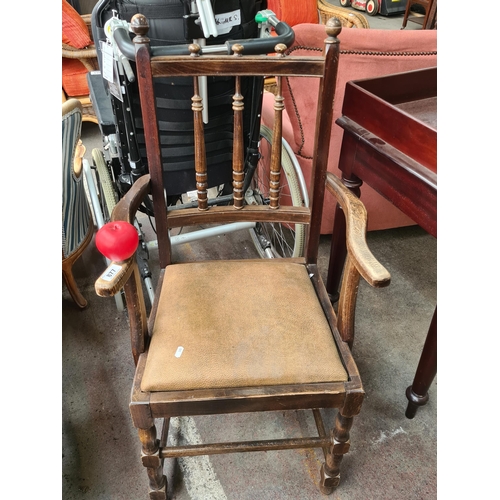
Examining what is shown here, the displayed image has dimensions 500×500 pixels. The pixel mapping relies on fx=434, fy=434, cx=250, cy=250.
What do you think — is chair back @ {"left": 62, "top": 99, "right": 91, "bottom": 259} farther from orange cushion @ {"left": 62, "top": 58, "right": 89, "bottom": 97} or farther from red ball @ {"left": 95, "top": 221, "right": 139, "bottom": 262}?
orange cushion @ {"left": 62, "top": 58, "right": 89, "bottom": 97}

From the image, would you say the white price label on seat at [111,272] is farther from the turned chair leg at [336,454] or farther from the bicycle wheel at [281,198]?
the bicycle wheel at [281,198]

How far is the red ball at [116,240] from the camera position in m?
0.78

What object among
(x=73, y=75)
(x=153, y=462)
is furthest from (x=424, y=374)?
(x=73, y=75)

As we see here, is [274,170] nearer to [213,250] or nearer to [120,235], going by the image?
[120,235]

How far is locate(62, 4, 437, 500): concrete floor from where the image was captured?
1.20m

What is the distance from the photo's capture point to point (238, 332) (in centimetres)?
96

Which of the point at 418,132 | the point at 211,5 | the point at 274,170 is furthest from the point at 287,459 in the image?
the point at 211,5

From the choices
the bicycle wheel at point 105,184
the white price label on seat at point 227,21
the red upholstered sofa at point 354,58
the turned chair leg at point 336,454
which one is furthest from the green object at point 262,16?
the turned chair leg at point 336,454

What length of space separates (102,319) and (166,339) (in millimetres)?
842

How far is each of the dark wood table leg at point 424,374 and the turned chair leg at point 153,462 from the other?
29.3 inches

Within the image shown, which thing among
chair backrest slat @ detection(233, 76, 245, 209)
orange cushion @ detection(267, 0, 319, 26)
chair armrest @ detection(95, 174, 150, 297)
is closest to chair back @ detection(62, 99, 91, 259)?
chair armrest @ detection(95, 174, 150, 297)

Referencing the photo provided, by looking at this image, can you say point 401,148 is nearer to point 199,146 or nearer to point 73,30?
point 199,146

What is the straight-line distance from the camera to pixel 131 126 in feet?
3.94

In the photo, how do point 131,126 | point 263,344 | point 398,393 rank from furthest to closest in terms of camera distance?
point 398,393 → point 131,126 → point 263,344
